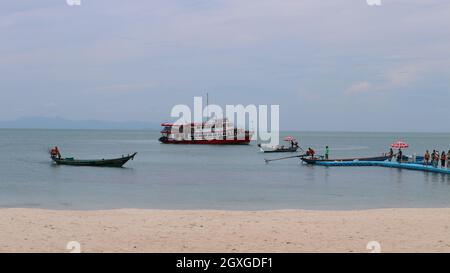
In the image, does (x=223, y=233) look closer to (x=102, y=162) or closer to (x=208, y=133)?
(x=102, y=162)

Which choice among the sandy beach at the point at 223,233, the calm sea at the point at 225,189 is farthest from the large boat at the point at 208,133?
the sandy beach at the point at 223,233

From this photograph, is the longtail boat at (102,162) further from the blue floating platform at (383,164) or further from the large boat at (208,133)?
the large boat at (208,133)

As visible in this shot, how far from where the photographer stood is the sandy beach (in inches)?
413

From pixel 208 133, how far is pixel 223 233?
9906cm

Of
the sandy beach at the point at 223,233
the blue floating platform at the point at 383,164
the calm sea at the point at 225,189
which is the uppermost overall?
the sandy beach at the point at 223,233

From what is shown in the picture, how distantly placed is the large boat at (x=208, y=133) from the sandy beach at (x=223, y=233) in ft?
301

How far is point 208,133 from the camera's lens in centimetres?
11112

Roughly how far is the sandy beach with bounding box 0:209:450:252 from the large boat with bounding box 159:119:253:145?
91.8m

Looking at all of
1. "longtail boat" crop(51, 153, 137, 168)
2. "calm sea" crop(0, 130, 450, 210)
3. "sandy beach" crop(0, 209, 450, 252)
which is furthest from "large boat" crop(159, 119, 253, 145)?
"sandy beach" crop(0, 209, 450, 252)

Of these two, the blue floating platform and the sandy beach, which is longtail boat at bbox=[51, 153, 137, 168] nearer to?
the blue floating platform

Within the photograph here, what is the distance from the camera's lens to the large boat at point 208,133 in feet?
353
